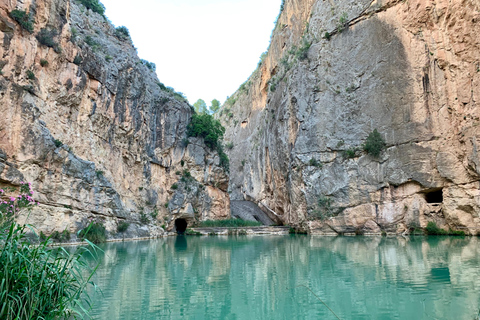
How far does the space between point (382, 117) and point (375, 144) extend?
94.4 inches

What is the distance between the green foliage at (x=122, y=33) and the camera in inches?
1474

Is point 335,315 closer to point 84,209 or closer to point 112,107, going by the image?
point 84,209

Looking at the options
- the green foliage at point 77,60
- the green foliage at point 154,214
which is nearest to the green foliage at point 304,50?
the green foliage at point 77,60

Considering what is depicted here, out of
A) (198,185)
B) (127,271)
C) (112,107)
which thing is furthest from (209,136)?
(127,271)

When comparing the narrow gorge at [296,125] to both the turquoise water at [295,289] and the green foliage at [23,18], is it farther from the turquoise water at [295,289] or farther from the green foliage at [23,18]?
the turquoise water at [295,289]

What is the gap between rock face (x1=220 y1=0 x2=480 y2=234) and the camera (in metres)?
23.4

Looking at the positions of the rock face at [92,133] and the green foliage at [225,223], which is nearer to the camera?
the rock face at [92,133]

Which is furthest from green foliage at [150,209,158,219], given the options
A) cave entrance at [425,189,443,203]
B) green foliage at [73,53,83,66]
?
cave entrance at [425,189,443,203]

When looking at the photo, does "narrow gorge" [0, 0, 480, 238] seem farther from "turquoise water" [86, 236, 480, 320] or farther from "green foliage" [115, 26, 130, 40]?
"turquoise water" [86, 236, 480, 320]

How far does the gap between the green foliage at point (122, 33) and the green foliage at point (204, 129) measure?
11.8 metres

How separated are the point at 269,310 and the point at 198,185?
31.8 metres

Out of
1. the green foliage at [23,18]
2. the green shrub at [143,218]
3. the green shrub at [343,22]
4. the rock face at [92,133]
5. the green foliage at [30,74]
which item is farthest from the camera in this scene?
the green shrub at [343,22]

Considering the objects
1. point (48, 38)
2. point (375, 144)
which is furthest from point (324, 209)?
point (48, 38)

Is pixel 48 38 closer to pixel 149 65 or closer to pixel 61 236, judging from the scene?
pixel 61 236
